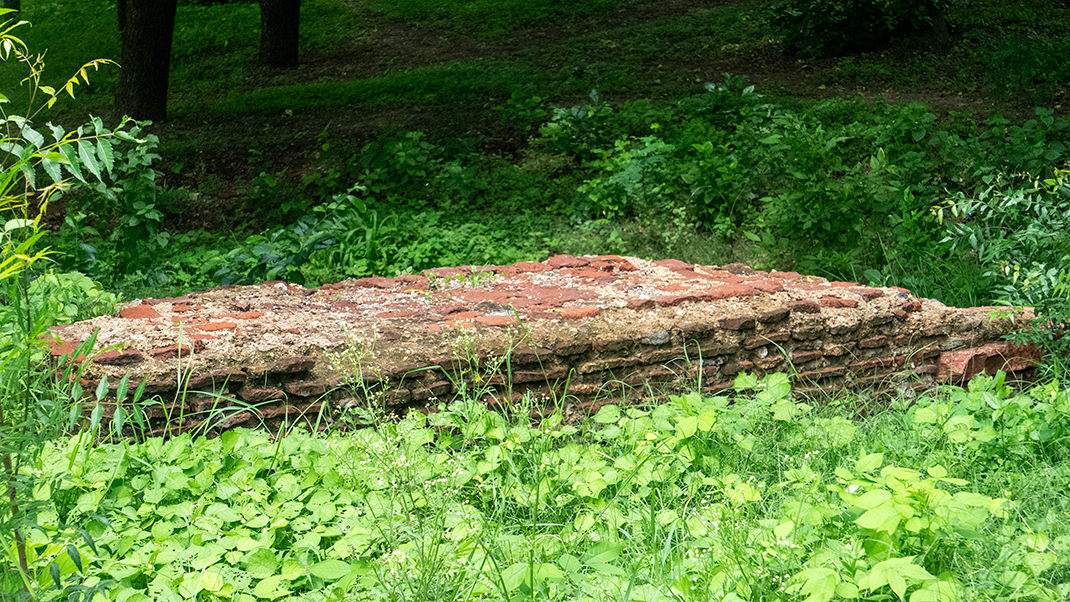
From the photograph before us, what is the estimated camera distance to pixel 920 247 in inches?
225

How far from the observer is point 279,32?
13.2m

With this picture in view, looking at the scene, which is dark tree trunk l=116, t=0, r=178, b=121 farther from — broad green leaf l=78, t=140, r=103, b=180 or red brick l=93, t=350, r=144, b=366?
broad green leaf l=78, t=140, r=103, b=180

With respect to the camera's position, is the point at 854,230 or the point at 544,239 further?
the point at 544,239

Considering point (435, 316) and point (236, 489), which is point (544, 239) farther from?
point (236, 489)

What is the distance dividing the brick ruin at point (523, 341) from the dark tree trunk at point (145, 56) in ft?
21.4

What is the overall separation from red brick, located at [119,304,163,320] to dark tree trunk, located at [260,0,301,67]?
34.2ft

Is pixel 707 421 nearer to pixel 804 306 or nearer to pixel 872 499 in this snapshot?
pixel 872 499

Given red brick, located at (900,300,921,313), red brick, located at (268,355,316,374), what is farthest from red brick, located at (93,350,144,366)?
red brick, located at (900,300,921,313)

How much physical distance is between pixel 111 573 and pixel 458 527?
93 cm

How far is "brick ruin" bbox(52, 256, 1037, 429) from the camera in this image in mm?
3176

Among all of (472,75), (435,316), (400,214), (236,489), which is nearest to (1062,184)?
(435,316)

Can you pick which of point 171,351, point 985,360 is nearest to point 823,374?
point 985,360

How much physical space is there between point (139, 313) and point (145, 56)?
24.1ft

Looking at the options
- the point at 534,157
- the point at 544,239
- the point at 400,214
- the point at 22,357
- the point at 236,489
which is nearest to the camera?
the point at 22,357
